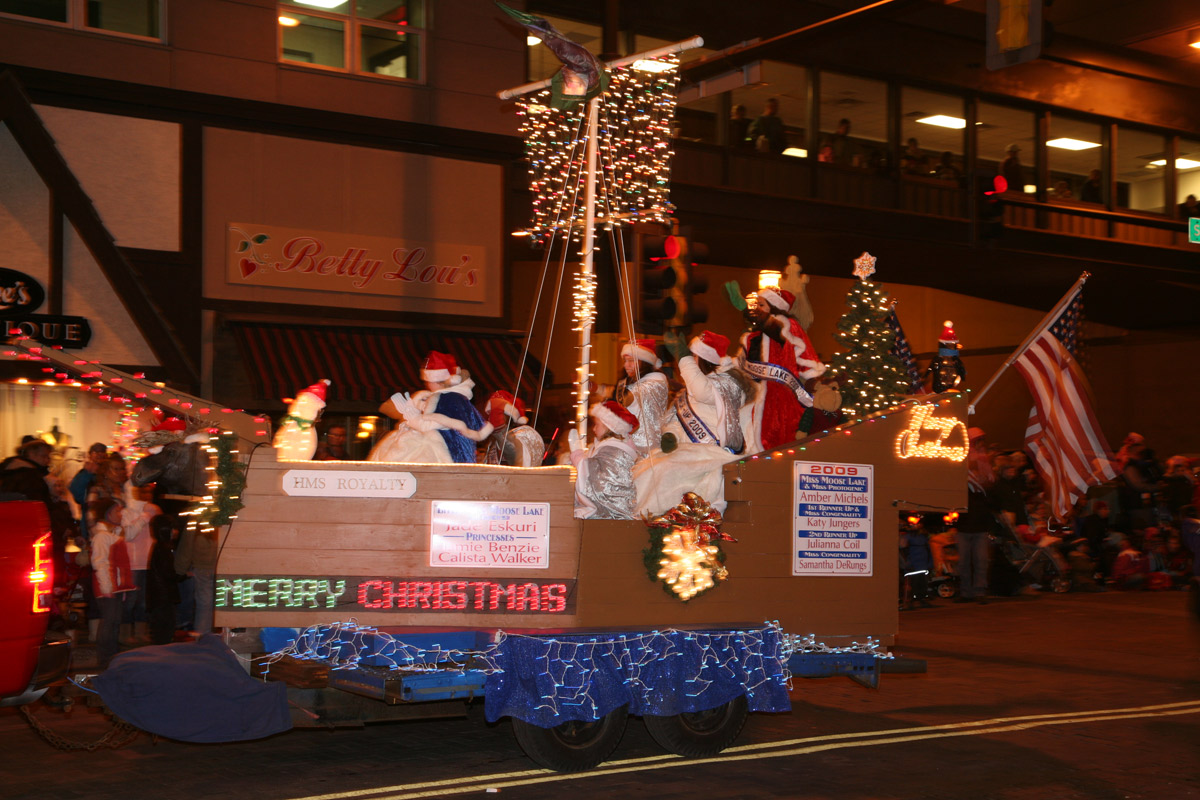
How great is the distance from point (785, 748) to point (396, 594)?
281 cm

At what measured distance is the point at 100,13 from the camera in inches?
599

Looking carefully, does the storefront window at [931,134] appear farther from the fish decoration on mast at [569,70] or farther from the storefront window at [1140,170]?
the fish decoration on mast at [569,70]

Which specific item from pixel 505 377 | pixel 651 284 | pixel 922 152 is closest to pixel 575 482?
pixel 651 284

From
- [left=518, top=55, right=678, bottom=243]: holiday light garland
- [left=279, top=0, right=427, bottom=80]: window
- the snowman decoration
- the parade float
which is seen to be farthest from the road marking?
[left=279, top=0, right=427, bottom=80]: window

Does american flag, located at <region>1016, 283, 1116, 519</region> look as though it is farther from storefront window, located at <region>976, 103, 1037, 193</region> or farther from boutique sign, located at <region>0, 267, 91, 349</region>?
storefront window, located at <region>976, 103, 1037, 193</region>

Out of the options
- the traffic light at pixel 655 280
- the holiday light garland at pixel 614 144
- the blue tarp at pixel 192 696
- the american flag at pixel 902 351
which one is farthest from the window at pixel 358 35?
the blue tarp at pixel 192 696

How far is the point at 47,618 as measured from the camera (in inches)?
237

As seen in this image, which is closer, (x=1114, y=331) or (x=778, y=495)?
(x=778, y=495)

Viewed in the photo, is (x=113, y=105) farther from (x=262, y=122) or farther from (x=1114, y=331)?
(x=1114, y=331)

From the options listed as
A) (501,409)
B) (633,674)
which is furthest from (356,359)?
(633,674)

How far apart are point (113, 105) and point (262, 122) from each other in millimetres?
1854

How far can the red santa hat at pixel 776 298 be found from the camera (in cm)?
897

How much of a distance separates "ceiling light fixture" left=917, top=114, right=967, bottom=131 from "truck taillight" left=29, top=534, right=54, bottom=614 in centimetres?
2111

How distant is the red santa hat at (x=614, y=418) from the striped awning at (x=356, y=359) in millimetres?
7804
